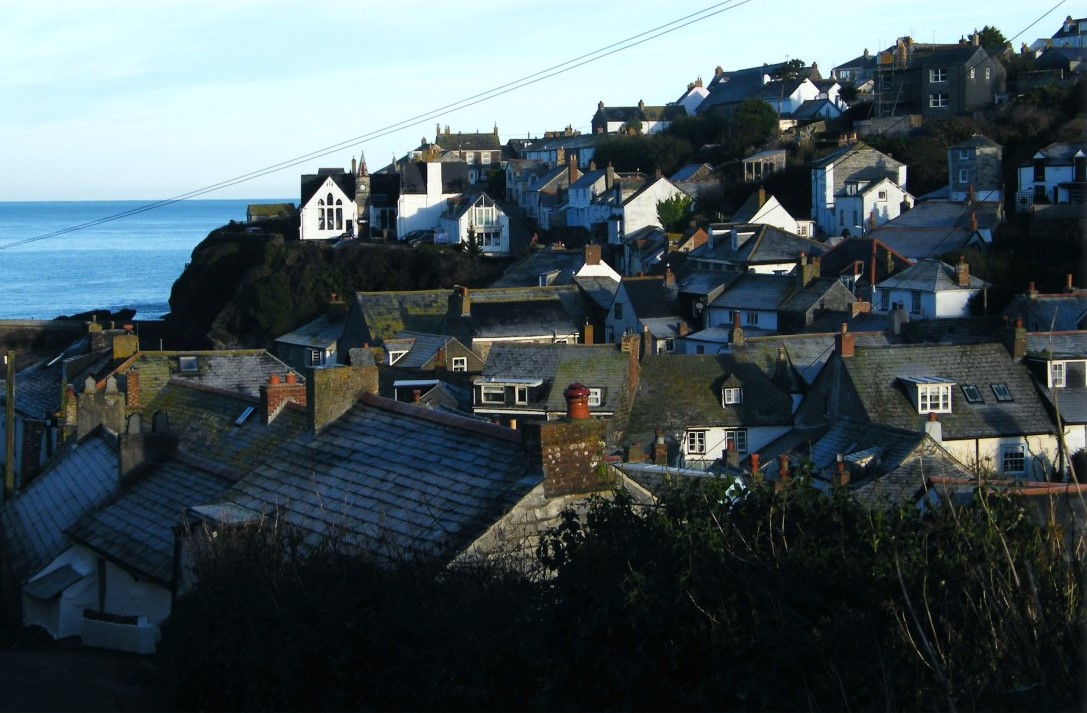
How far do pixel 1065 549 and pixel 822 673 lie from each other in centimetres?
169

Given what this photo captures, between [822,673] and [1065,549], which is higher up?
[1065,549]

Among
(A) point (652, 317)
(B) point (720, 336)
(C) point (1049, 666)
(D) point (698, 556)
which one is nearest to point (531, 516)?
(D) point (698, 556)

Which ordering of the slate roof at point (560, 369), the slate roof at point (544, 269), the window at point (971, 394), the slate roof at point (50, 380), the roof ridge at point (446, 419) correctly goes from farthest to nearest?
1. the slate roof at point (544, 269)
2. the slate roof at point (560, 369)
3. the window at point (971, 394)
4. the slate roof at point (50, 380)
5. the roof ridge at point (446, 419)

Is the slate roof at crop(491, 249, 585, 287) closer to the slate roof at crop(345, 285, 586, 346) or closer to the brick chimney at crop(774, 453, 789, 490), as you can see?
the slate roof at crop(345, 285, 586, 346)

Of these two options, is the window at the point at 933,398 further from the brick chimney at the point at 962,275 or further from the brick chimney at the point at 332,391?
the brick chimney at the point at 332,391

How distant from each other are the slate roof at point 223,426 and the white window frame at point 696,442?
16.8 m

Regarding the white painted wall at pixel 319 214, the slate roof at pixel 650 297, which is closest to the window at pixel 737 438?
the slate roof at pixel 650 297

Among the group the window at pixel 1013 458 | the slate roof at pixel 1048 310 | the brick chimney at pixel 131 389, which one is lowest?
the window at pixel 1013 458

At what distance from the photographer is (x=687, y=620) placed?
358 inches

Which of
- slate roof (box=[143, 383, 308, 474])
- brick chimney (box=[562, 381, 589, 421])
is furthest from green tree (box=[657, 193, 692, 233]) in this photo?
brick chimney (box=[562, 381, 589, 421])

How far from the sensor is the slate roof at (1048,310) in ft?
139

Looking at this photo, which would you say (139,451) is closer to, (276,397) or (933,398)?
(276,397)

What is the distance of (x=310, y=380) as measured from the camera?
1675 centimetres

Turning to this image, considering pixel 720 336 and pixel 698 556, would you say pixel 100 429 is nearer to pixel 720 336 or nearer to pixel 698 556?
pixel 698 556
